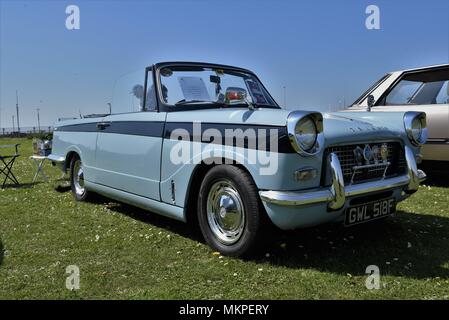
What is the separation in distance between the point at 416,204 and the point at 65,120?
199 inches

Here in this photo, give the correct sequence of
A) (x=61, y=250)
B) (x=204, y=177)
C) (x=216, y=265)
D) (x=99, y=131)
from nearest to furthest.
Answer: (x=216, y=265) → (x=204, y=177) → (x=61, y=250) → (x=99, y=131)

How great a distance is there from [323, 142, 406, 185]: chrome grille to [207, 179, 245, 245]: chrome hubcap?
28.2 inches

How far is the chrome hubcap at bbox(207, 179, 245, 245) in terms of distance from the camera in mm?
3504

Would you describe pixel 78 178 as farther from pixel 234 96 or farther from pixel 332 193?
pixel 332 193

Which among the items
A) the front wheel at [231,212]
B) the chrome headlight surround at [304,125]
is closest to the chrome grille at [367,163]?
the chrome headlight surround at [304,125]

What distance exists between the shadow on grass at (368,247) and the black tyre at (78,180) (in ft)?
A: 5.98

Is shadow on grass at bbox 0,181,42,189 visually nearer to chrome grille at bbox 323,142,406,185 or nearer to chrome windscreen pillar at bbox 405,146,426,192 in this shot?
chrome grille at bbox 323,142,406,185

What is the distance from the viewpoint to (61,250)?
160 inches

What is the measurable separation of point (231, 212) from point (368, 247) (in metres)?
1.29

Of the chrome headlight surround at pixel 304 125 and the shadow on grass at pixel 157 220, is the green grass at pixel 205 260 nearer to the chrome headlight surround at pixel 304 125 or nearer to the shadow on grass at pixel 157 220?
the shadow on grass at pixel 157 220

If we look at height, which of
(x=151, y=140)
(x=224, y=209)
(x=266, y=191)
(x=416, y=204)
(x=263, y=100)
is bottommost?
(x=416, y=204)

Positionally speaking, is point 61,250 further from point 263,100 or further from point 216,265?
point 263,100

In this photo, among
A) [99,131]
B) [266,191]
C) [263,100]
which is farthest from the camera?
[99,131]
